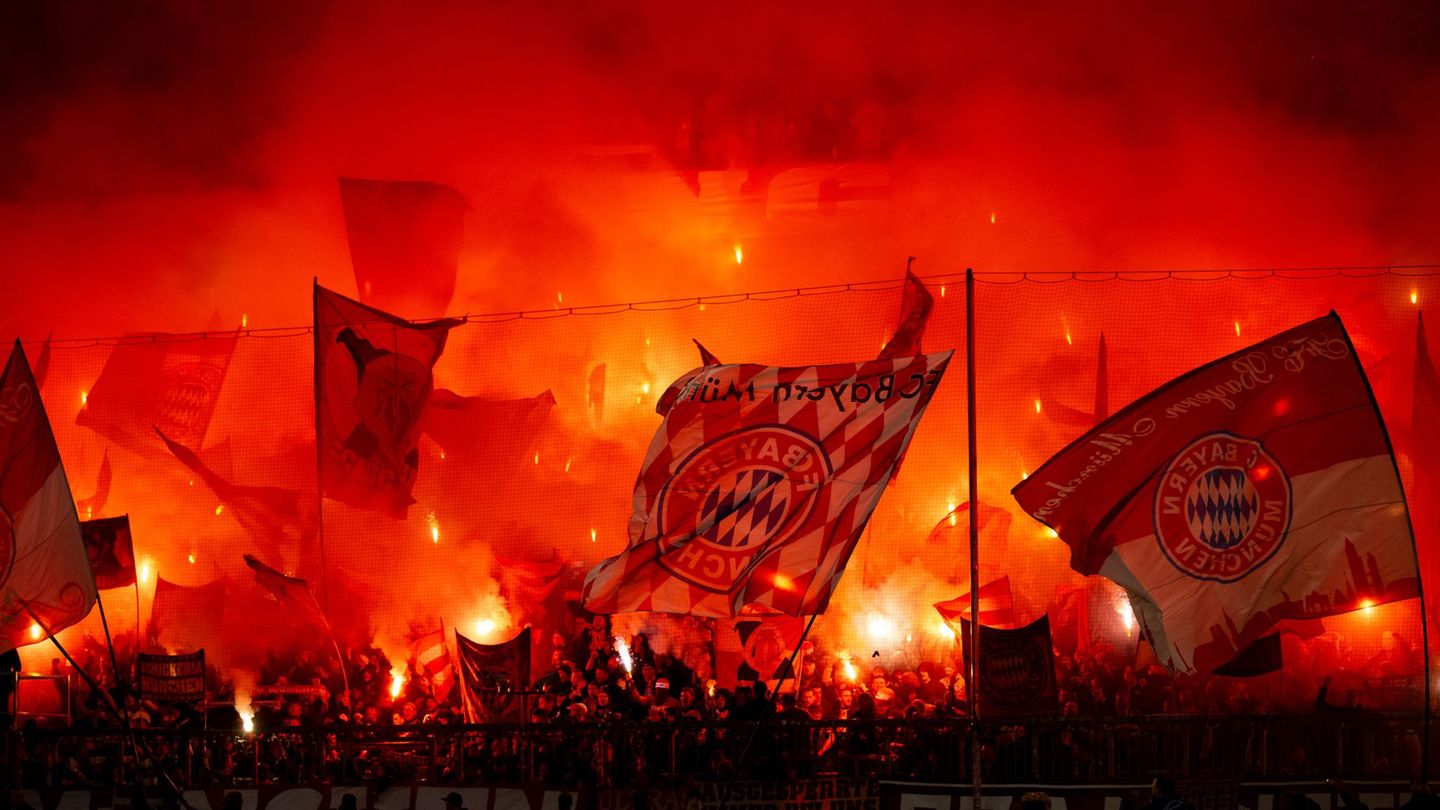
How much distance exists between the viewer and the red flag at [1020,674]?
12234 millimetres

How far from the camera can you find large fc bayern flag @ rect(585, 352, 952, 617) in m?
8.95

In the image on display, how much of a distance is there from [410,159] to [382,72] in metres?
1.29

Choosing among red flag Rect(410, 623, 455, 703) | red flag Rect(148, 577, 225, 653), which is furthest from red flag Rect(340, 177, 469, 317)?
red flag Rect(410, 623, 455, 703)

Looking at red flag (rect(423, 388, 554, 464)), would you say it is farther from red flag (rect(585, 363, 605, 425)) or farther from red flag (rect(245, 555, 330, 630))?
red flag (rect(245, 555, 330, 630))

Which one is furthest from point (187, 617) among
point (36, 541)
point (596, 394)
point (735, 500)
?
point (735, 500)

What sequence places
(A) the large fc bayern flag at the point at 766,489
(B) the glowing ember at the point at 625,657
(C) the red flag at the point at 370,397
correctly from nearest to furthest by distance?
(A) the large fc bayern flag at the point at 766,489 < (C) the red flag at the point at 370,397 < (B) the glowing ember at the point at 625,657

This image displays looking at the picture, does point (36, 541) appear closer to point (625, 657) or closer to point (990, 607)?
point (625, 657)

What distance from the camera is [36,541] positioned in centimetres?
1039

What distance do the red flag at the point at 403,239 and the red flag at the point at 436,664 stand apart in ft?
16.1

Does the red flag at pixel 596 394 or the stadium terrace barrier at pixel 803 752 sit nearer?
the stadium terrace barrier at pixel 803 752

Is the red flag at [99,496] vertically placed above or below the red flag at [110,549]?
above

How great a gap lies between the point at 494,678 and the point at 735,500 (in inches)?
194

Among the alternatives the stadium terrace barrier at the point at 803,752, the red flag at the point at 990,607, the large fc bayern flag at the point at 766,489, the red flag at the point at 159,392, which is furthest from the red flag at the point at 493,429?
the large fc bayern flag at the point at 766,489

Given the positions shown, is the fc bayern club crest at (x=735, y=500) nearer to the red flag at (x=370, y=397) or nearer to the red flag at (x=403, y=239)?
the red flag at (x=370, y=397)
